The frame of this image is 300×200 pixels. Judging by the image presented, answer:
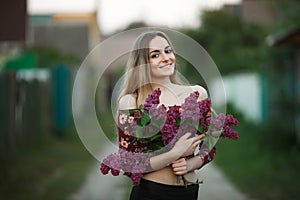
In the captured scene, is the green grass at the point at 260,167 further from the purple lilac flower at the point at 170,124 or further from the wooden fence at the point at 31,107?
the purple lilac flower at the point at 170,124

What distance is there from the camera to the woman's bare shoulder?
8.87ft

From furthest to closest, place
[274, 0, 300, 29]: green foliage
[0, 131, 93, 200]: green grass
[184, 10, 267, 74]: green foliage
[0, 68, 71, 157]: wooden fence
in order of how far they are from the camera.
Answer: [184, 10, 267, 74]: green foliage, [274, 0, 300, 29]: green foliage, [0, 68, 71, 157]: wooden fence, [0, 131, 93, 200]: green grass

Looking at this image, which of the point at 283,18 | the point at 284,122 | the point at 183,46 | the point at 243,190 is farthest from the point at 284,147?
the point at 183,46

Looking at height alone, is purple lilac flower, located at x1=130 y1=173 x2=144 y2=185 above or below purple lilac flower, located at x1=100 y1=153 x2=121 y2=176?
below

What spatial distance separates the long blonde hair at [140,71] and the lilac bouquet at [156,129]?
0.29 ft

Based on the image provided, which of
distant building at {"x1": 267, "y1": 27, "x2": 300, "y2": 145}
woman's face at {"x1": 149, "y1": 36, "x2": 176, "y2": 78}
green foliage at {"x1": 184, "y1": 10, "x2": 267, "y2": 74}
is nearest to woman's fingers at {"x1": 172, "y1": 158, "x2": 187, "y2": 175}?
woman's face at {"x1": 149, "y1": 36, "x2": 176, "y2": 78}

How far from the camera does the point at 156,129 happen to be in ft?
8.71

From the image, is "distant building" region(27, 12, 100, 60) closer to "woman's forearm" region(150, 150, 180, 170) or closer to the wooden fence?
the wooden fence

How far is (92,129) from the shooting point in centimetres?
285

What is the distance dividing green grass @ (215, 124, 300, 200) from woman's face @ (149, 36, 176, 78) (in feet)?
17.9

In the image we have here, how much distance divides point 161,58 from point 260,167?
8.06 meters

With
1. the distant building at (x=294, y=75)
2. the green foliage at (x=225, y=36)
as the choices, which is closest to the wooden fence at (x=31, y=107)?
the distant building at (x=294, y=75)

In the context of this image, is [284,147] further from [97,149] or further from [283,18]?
[97,149]

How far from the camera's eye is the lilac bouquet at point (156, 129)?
2.64m
